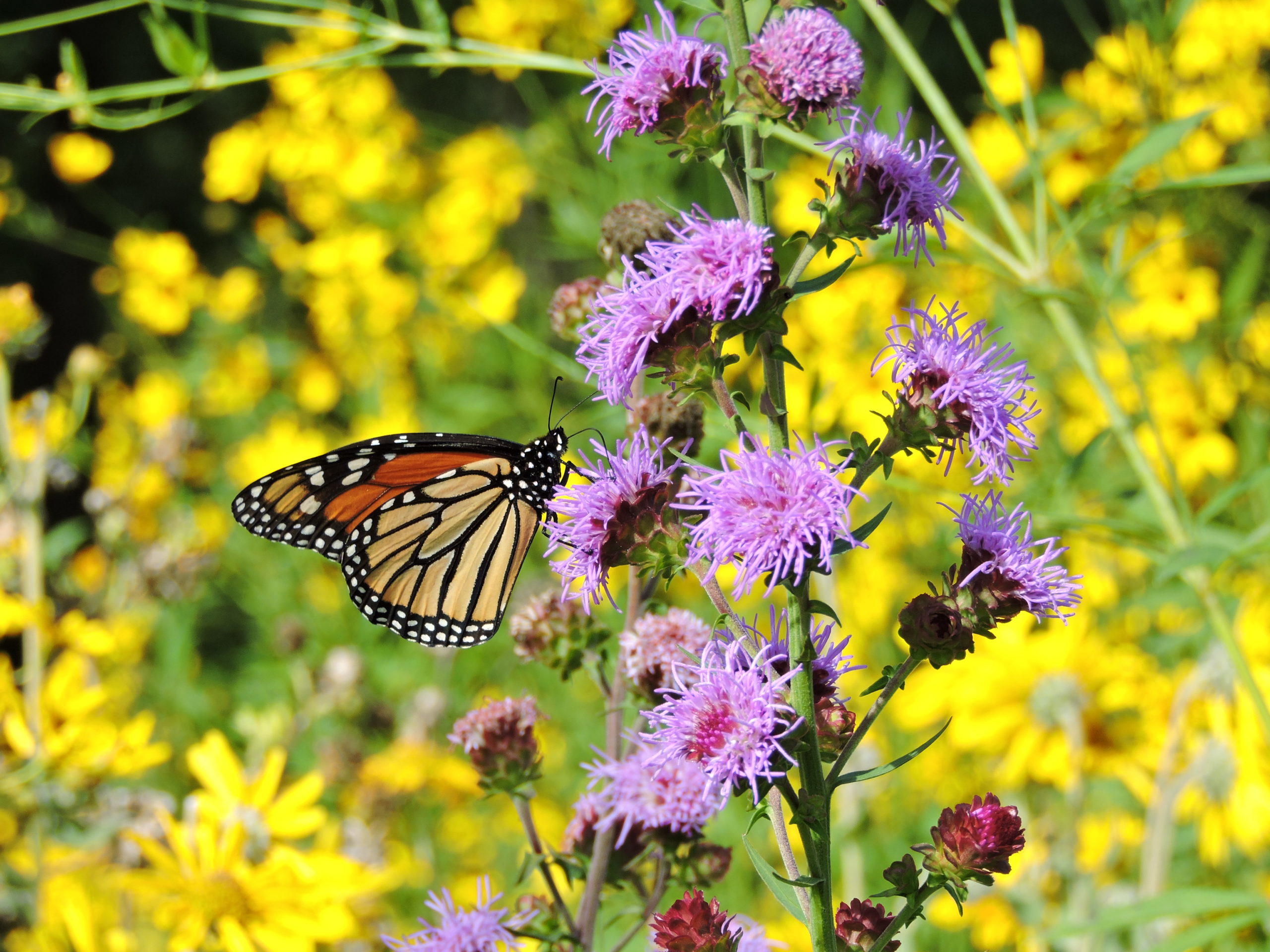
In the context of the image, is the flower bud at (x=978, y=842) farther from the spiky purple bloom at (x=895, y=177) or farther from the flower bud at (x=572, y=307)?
the flower bud at (x=572, y=307)

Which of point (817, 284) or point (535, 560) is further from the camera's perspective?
point (535, 560)

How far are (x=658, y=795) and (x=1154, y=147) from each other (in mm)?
1064

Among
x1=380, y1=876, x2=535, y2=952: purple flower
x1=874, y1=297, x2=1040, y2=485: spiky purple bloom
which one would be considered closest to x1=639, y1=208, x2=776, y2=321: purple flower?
x1=874, y1=297, x2=1040, y2=485: spiky purple bloom

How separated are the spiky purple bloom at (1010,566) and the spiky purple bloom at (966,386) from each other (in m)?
0.04

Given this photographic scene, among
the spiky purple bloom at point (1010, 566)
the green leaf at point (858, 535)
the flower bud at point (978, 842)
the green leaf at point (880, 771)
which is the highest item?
the spiky purple bloom at point (1010, 566)

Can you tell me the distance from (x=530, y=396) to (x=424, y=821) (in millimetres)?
1590

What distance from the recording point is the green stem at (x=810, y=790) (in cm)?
75

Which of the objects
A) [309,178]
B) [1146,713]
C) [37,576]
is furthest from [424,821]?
[309,178]

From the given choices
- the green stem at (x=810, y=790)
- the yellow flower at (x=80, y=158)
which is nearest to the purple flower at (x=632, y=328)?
the green stem at (x=810, y=790)

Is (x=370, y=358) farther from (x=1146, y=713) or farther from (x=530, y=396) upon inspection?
(x=1146, y=713)

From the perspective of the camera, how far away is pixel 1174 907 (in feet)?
3.79

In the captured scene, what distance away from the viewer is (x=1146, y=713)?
196cm

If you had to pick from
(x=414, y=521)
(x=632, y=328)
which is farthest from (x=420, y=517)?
(x=632, y=328)

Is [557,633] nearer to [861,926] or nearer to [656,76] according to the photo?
[861,926]
